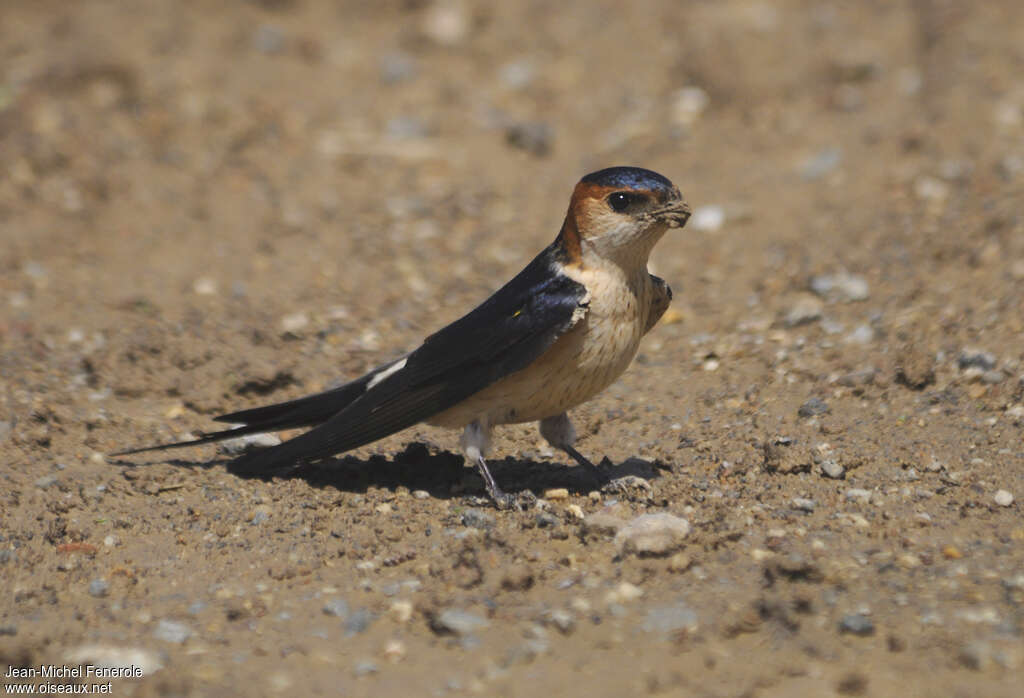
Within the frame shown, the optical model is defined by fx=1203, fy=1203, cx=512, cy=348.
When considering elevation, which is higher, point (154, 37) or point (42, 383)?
point (154, 37)

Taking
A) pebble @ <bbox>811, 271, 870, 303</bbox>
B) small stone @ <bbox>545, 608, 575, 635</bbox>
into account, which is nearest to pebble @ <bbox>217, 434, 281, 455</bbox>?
small stone @ <bbox>545, 608, 575, 635</bbox>

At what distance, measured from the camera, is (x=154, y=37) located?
10.6 meters

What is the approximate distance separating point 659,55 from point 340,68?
2.72 meters

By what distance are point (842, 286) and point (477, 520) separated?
10.6ft

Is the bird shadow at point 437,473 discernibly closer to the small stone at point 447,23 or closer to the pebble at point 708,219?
the pebble at point 708,219

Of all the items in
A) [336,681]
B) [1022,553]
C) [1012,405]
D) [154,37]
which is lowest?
[336,681]

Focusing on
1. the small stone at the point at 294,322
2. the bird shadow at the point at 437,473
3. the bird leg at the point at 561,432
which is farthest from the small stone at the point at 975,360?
the small stone at the point at 294,322

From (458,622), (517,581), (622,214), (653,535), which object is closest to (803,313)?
(622,214)

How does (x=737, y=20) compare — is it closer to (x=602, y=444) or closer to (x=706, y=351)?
(x=706, y=351)

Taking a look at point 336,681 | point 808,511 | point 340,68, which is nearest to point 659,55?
point 340,68

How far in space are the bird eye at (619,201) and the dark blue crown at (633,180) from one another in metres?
0.03

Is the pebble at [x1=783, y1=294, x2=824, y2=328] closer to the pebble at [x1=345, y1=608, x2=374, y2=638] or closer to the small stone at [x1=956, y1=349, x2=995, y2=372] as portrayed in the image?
the small stone at [x1=956, y1=349, x2=995, y2=372]

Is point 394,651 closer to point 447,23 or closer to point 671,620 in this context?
point 671,620

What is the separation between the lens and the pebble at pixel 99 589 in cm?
411
